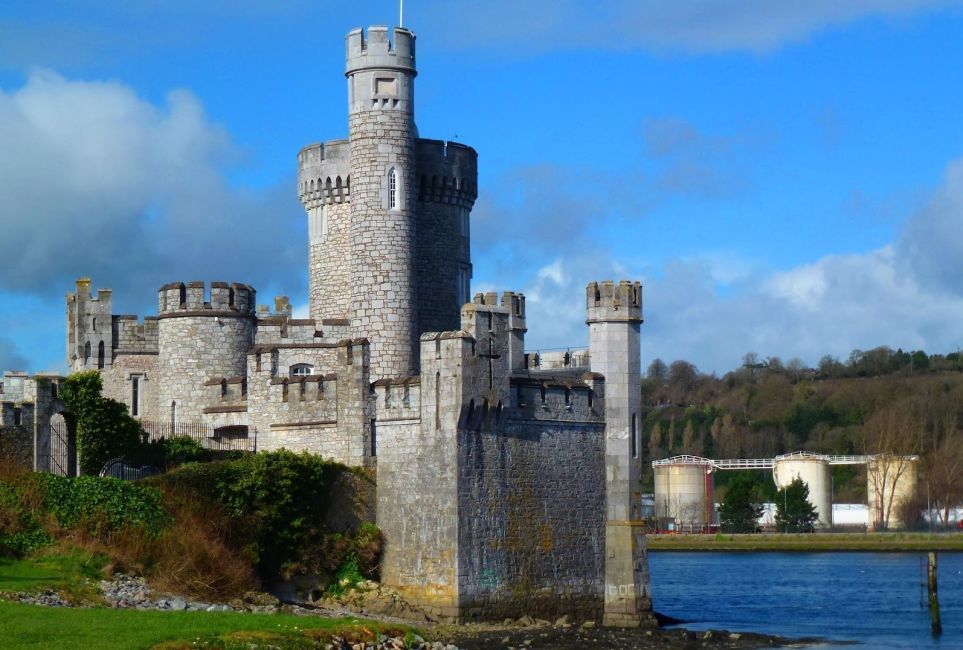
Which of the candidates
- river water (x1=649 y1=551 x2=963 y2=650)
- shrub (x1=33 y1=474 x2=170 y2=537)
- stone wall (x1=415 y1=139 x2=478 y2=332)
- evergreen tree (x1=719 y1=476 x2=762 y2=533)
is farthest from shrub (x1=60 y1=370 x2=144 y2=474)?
evergreen tree (x1=719 y1=476 x2=762 y2=533)

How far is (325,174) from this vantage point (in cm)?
5156

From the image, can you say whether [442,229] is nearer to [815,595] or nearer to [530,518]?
[530,518]

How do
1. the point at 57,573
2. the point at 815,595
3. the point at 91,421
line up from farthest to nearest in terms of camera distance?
the point at 815,595, the point at 91,421, the point at 57,573

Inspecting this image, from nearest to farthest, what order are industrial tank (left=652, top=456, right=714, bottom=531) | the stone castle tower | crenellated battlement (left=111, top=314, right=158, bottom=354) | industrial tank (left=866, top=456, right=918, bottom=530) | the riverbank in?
the stone castle tower < crenellated battlement (left=111, top=314, right=158, bottom=354) < the riverbank < industrial tank (left=866, top=456, right=918, bottom=530) < industrial tank (left=652, top=456, right=714, bottom=531)

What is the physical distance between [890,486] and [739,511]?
11.6 meters

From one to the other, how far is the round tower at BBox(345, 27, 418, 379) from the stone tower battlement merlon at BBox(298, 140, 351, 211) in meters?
1.82

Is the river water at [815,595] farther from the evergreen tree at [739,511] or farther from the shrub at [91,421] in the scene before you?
the shrub at [91,421]

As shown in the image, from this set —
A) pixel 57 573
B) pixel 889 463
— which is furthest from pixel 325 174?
pixel 889 463

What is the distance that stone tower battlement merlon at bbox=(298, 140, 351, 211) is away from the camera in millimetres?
51188

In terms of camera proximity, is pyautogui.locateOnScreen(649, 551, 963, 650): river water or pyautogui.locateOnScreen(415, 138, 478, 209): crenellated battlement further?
pyautogui.locateOnScreen(649, 551, 963, 650): river water

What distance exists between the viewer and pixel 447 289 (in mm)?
51844

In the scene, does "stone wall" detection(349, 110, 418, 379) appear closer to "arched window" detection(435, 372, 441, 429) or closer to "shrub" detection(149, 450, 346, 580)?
"shrub" detection(149, 450, 346, 580)

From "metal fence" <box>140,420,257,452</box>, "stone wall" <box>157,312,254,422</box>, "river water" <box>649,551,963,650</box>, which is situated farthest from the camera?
"river water" <box>649,551,963,650</box>

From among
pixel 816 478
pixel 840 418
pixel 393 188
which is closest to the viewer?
pixel 393 188
